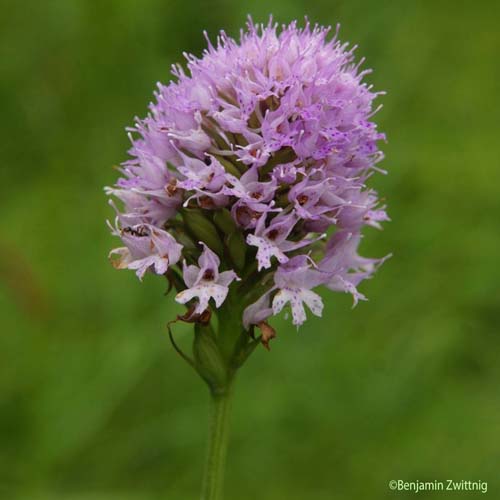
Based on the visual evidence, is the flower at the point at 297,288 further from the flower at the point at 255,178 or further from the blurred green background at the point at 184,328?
the blurred green background at the point at 184,328

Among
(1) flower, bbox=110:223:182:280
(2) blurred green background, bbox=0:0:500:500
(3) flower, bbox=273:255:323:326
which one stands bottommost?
(3) flower, bbox=273:255:323:326

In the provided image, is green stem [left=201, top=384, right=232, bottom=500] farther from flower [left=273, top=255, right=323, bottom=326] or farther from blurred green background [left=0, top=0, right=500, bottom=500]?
blurred green background [left=0, top=0, right=500, bottom=500]

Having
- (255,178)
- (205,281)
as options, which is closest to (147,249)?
(205,281)

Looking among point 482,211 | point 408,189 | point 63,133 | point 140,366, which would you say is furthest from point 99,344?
point 482,211

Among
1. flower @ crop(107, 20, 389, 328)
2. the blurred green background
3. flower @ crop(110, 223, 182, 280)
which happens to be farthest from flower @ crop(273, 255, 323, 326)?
the blurred green background

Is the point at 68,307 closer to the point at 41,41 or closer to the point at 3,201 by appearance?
the point at 3,201

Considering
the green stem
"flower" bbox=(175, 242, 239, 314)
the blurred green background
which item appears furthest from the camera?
the blurred green background

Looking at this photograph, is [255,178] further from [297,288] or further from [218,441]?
[218,441]

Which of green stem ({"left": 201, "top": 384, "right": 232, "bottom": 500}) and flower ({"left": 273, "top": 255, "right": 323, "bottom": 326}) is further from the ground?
flower ({"left": 273, "top": 255, "right": 323, "bottom": 326})
